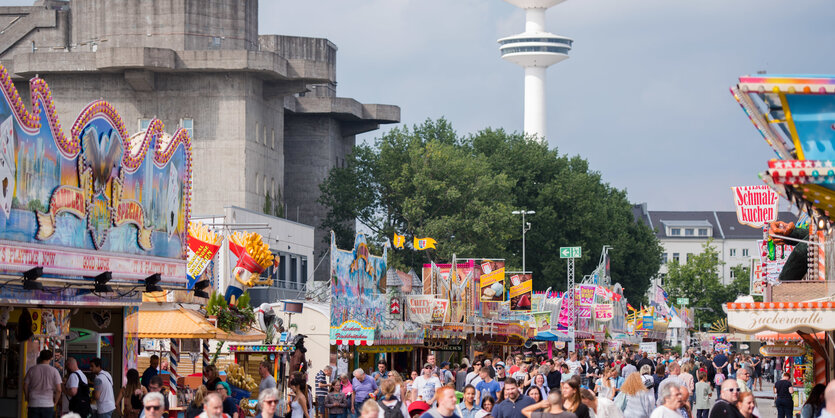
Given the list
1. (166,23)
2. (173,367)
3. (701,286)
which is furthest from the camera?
(701,286)

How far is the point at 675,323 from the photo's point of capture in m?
94.9

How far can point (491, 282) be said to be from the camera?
155ft

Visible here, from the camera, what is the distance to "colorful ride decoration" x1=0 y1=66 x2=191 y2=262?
1706 centimetres

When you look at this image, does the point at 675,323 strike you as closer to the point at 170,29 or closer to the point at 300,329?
the point at 170,29

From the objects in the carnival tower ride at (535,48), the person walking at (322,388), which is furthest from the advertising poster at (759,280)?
the carnival tower ride at (535,48)

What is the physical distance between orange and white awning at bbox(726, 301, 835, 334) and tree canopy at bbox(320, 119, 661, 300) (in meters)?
49.7

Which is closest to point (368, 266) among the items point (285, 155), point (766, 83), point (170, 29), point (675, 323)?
point (766, 83)

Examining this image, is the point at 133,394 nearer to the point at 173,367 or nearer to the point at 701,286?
the point at 173,367

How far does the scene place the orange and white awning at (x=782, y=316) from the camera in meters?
16.0

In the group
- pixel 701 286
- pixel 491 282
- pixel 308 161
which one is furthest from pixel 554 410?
pixel 701 286

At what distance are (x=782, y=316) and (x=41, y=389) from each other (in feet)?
34.2

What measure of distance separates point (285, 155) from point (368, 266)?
40.7 meters

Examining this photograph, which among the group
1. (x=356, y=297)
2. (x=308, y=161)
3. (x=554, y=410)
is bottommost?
(x=554, y=410)

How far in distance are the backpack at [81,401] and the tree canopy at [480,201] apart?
48135mm
